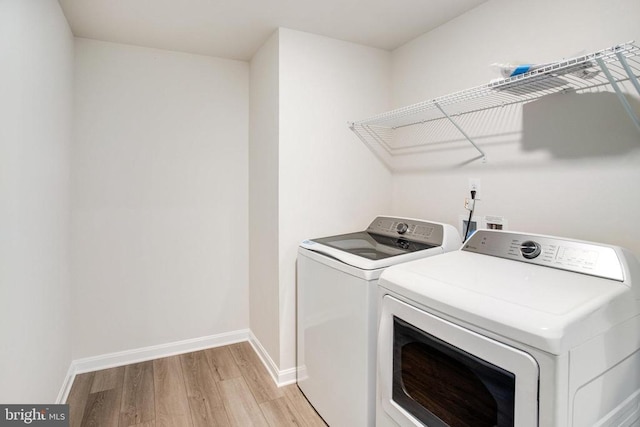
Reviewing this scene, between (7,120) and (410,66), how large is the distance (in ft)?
7.00

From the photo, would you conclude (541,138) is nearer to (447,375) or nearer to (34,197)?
(447,375)

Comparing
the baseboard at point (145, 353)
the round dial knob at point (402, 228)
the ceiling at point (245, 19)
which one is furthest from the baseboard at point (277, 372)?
the ceiling at point (245, 19)

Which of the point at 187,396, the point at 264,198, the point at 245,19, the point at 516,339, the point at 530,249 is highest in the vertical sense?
the point at 245,19

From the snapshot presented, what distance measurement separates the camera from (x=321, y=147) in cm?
220

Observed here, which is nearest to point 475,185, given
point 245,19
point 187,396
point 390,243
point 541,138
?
point 541,138

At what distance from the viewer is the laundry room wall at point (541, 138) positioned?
1.31 meters

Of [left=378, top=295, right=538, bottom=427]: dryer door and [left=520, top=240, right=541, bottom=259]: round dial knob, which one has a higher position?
[left=520, top=240, right=541, bottom=259]: round dial knob

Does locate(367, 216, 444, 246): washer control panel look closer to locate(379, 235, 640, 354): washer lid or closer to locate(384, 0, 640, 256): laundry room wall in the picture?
locate(384, 0, 640, 256): laundry room wall

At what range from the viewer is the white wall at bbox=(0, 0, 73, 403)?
4.03 ft

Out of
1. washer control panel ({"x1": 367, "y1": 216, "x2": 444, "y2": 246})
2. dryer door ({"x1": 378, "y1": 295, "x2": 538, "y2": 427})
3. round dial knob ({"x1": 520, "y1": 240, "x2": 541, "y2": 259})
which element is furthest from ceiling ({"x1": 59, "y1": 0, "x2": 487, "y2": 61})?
dryer door ({"x1": 378, "y1": 295, "x2": 538, "y2": 427})

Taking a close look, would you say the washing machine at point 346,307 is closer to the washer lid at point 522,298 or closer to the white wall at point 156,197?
the washer lid at point 522,298

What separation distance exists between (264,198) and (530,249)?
1577mm

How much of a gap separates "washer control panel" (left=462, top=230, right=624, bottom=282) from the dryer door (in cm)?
52

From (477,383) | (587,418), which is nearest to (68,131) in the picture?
(477,383)
